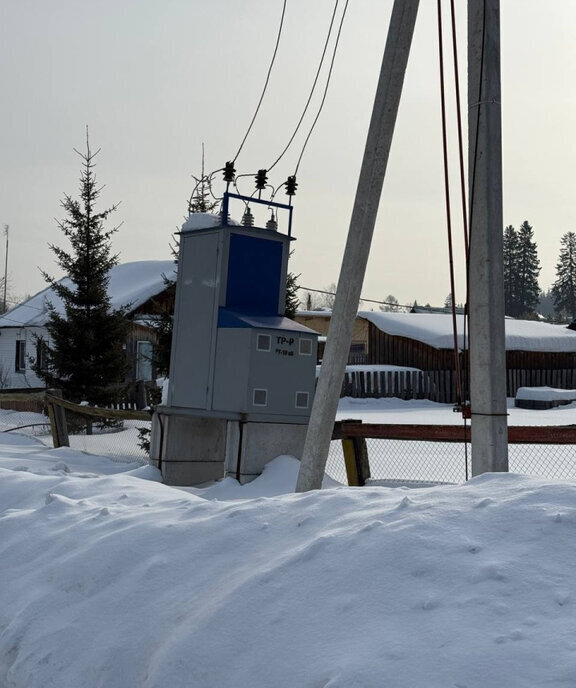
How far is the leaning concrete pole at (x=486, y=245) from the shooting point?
23.0ft

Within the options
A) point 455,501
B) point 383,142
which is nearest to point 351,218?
point 383,142

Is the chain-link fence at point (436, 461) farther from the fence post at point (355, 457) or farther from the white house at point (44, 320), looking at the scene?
the white house at point (44, 320)

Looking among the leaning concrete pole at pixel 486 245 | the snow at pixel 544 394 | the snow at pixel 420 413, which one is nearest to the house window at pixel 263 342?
the leaning concrete pole at pixel 486 245

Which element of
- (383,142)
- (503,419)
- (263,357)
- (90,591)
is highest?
(383,142)

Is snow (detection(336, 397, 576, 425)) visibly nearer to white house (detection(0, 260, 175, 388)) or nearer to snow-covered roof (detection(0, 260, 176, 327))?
white house (detection(0, 260, 175, 388))

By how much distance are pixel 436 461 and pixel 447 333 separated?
67.2 ft

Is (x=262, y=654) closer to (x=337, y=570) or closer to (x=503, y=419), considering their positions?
(x=337, y=570)

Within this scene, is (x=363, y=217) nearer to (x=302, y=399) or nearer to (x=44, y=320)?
(x=302, y=399)

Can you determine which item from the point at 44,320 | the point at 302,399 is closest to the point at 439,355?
the point at 44,320

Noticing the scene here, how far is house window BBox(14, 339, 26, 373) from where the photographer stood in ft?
126

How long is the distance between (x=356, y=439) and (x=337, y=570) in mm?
5463

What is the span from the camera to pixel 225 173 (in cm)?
1154

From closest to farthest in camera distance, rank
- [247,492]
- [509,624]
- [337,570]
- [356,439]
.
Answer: [509,624]
[337,570]
[356,439]
[247,492]

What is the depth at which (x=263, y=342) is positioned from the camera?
1118 centimetres
